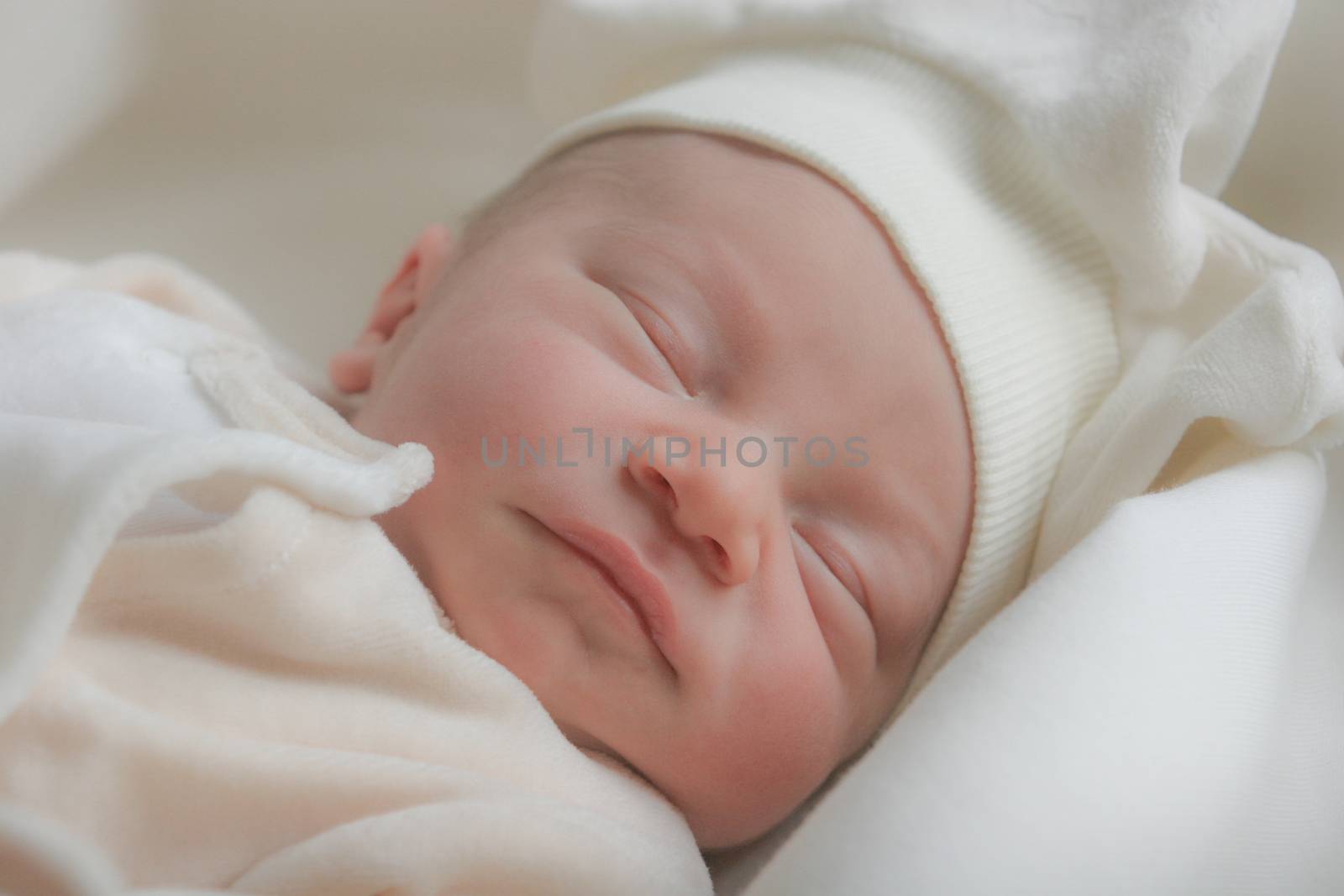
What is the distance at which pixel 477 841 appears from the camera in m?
0.79

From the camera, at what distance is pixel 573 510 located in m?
0.92

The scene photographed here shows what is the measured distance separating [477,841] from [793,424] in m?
0.42

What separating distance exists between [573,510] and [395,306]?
0.47m

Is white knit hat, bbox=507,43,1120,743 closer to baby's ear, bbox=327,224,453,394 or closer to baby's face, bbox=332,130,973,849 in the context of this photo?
baby's face, bbox=332,130,973,849

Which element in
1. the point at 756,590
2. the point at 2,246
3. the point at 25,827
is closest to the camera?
the point at 25,827

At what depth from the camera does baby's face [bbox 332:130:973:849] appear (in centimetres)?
93

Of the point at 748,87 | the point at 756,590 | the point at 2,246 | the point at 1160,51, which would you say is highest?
the point at 1160,51

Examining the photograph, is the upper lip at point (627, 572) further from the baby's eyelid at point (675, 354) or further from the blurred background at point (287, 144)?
the blurred background at point (287, 144)

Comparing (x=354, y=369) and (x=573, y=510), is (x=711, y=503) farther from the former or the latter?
(x=354, y=369)

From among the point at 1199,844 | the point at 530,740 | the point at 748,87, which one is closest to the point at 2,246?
the point at 748,87

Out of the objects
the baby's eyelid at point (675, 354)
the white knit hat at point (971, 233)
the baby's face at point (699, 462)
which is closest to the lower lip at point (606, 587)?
the baby's face at point (699, 462)

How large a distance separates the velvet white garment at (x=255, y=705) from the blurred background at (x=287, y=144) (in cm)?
85

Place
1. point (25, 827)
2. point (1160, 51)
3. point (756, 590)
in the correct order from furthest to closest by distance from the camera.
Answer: point (1160, 51) < point (756, 590) < point (25, 827)

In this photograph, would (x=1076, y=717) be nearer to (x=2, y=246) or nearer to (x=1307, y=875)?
(x=1307, y=875)
